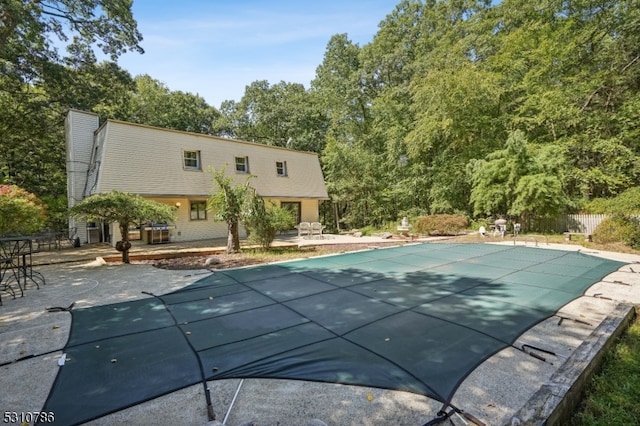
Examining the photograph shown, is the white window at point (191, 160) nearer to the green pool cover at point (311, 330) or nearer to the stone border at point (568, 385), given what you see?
the green pool cover at point (311, 330)

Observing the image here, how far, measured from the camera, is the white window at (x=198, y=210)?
13.5 m

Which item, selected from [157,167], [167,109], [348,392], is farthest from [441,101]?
[167,109]

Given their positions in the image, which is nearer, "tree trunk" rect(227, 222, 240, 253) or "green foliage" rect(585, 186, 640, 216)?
"tree trunk" rect(227, 222, 240, 253)

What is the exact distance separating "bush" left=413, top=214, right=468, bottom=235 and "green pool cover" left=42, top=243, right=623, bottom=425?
21.8ft

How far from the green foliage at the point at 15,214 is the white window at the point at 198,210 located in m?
5.22

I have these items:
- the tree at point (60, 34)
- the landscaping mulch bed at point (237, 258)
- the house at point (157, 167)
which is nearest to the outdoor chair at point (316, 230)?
the house at point (157, 167)

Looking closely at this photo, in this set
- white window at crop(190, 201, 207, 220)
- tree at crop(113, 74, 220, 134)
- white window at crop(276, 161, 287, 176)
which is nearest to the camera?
white window at crop(190, 201, 207, 220)

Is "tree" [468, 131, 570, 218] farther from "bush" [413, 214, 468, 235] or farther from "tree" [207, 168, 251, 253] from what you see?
"tree" [207, 168, 251, 253]

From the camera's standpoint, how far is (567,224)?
1266 centimetres

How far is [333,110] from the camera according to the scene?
2286cm

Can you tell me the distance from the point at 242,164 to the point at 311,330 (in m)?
12.8

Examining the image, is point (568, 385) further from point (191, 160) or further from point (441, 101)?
point (441, 101)

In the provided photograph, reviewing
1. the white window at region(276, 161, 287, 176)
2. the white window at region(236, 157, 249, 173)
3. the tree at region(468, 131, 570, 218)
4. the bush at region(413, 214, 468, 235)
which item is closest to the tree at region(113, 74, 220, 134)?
the white window at region(236, 157, 249, 173)

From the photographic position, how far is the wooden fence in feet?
38.9
